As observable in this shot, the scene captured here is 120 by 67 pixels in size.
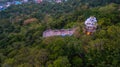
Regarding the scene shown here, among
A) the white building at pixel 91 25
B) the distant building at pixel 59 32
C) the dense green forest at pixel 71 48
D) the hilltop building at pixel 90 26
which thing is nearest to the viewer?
the dense green forest at pixel 71 48

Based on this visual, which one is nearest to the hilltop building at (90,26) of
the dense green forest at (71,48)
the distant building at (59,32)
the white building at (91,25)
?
the white building at (91,25)

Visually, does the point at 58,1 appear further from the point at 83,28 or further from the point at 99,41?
the point at 99,41

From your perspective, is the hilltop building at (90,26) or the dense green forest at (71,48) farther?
the hilltop building at (90,26)

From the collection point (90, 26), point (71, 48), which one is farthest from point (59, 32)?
point (71, 48)

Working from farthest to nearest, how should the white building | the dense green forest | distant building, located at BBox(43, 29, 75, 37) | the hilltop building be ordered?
1. distant building, located at BBox(43, 29, 75, 37)
2. the white building
3. the hilltop building
4. the dense green forest

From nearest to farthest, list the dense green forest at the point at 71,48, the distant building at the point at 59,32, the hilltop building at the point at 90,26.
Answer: the dense green forest at the point at 71,48 < the hilltop building at the point at 90,26 < the distant building at the point at 59,32

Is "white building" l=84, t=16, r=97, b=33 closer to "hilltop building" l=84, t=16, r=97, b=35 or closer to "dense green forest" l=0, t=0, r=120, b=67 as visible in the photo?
"hilltop building" l=84, t=16, r=97, b=35

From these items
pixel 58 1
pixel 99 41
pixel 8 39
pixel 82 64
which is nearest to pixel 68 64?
pixel 82 64

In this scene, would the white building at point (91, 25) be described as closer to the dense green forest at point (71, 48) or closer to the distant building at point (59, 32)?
the dense green forest at point (71, 48)

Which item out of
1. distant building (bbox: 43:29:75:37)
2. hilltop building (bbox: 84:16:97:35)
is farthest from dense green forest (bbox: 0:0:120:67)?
distant building (bbox: 43:29:75:37)

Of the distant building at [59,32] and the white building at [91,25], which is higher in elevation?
the white building at [91,25]

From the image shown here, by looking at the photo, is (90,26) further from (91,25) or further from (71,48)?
(71,48)
